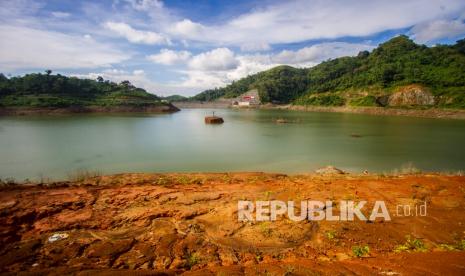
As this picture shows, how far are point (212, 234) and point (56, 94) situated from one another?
297 feet

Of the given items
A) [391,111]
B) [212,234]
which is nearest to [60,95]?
[212,234]

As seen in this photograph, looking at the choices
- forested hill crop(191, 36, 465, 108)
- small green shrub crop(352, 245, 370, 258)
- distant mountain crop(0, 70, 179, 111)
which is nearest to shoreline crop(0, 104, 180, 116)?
distant mountain crop(0, 70, 179, 111)

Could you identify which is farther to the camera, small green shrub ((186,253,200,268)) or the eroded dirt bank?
small green shrub ((186,253,200,268))

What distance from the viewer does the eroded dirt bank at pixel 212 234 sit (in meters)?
4.96

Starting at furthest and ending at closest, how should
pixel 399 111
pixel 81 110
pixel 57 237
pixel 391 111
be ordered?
pixel 81 110
pixel 391 111
pixel 399 111
pixel 57 237

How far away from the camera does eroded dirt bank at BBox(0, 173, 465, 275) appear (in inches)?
195

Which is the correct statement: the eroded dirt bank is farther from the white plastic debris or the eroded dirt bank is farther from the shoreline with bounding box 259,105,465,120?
the shoreline with bounding box 259,105,465,120

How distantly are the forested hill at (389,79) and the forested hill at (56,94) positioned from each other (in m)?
61.5

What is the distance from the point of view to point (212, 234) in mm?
6270

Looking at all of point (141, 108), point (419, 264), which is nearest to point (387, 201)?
point (419, 264)

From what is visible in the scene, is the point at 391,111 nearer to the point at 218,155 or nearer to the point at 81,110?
the point at 218,155

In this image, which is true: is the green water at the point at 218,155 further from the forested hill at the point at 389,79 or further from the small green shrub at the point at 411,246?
the forested hill at the point at 389,79

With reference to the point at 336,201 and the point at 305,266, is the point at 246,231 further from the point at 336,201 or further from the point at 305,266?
the point at 336,201

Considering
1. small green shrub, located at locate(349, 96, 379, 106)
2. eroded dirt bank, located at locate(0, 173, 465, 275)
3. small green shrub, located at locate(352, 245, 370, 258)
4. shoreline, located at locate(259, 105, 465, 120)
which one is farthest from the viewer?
small green shrub, located at locate(349, 96, 379, 106)
